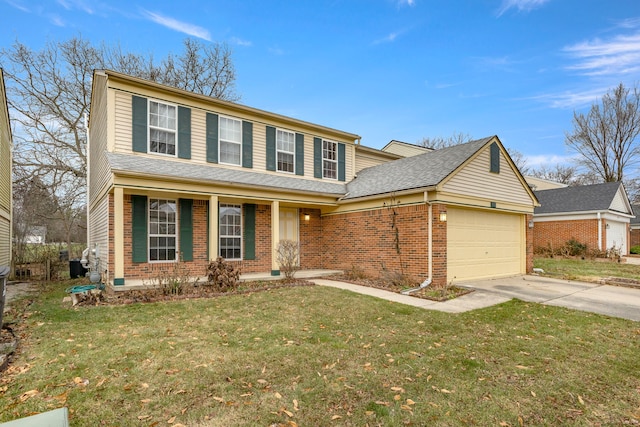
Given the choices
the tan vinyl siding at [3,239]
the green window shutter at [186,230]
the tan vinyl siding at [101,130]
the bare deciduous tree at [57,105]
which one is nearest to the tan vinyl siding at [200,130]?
the tan vinyl siding at [101,130]

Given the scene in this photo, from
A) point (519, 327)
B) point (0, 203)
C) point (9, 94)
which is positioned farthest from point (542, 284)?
point (9, 94)

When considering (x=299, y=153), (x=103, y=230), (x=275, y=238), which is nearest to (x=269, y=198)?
(x=275, y=238)

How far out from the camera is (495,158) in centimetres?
1099

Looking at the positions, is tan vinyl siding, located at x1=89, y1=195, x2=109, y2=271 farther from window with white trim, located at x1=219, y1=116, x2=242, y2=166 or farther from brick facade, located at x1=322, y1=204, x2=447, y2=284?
brick facade, located at x1=322, y1=204, x2=447, y2=284

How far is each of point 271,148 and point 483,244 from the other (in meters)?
8.32

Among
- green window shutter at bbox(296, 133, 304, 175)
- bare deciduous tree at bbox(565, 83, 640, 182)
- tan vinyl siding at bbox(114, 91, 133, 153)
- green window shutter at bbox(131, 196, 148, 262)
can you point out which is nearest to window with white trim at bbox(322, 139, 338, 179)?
green window shutter at bbox(296, 133, 304, 175)

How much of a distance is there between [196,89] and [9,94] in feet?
32.2

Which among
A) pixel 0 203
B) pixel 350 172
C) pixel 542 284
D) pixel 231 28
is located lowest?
pixel 542 284

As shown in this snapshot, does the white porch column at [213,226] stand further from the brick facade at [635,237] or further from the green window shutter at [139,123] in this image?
the brick facade at [635,237]

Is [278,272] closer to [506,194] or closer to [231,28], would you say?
[506,194]

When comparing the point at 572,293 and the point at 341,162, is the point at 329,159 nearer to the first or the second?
the point at 341,162

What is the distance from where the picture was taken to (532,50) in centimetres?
1532

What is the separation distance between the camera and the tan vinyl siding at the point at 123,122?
9000 mm

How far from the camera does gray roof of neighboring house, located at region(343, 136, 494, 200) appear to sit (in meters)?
9.76
